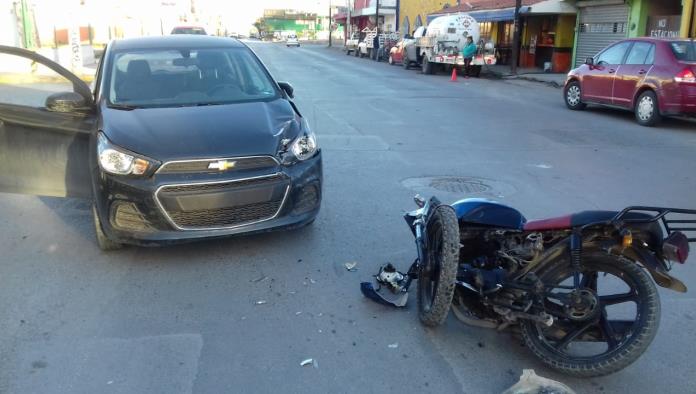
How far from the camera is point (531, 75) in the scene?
2444cm

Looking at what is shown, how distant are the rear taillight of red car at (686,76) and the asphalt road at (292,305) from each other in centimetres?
345

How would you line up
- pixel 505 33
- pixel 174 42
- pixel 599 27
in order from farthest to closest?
pixel 505 33, pixel 599 27, pixel 174 42

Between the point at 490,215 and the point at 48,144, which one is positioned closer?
the point at 490,215

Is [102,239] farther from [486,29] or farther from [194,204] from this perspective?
[486,29]

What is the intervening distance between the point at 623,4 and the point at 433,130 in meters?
14.0

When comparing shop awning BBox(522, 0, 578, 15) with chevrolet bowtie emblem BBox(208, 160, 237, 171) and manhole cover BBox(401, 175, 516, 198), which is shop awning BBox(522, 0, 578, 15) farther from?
chevrolet bowtie emblem BBox(208, 160, 237, 171)

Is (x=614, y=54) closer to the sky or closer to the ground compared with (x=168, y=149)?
closer to the sky

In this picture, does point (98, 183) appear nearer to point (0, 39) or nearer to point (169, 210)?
point (169, 210)

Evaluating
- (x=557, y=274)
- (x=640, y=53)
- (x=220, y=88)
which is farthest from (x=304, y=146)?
(x=640, y=53)

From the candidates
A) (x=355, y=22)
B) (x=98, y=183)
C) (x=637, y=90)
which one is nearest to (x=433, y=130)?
(x=637, y=90)

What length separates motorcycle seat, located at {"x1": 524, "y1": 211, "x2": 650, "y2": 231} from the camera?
124 inches

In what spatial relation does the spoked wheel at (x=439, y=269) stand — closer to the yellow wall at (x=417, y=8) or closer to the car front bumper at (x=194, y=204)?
the car front bumper at (x=194, y=204)

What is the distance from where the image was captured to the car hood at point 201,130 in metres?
4.62

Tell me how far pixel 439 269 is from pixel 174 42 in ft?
13.7
